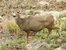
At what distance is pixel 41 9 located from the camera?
14289 mm

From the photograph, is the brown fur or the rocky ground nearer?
the rocky ground

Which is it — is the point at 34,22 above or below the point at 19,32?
above

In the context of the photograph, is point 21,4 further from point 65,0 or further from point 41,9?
point 65,0

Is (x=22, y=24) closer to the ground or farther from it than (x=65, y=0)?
farther from it

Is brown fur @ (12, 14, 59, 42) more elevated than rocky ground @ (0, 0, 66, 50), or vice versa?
brown fur @ (12, 14, 59, 42)

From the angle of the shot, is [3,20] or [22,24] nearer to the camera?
[22,24]

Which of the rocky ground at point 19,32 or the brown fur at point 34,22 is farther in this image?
the brown fur at point 34,22

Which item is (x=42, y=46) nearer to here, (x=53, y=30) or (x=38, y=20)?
(x=38, y=20)

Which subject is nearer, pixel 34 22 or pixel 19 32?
pixel 34 22

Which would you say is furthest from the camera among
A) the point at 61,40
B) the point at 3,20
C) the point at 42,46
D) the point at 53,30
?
the point at 3,20

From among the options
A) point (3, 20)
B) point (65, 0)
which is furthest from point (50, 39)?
point (65, 0)

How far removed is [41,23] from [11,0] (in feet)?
15.7

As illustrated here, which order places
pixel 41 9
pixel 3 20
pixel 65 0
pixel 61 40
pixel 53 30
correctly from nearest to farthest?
pixel 61 40 → pixel 53 30 → pixel 3 20 → pixel 41 9 → pixel 65 0

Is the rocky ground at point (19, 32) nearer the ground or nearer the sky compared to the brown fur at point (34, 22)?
nearer the ground
